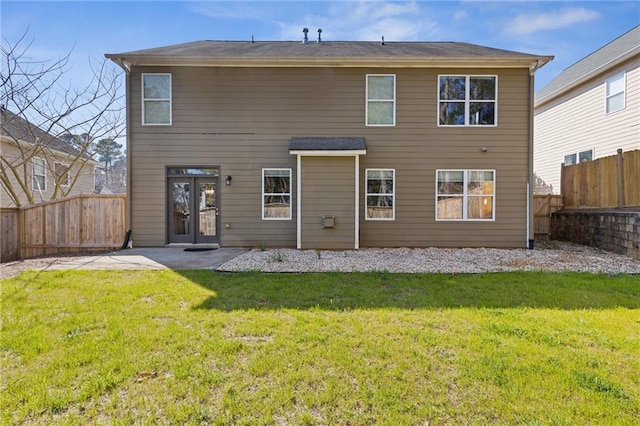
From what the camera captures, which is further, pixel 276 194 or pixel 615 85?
pixel 615 85

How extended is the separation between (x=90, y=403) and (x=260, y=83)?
8.56m

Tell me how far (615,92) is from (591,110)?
1.04 metres

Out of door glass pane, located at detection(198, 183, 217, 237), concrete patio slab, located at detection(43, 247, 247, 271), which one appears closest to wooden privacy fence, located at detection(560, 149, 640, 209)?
concrete patio slab, located at detection(43, 247, 247, 271)

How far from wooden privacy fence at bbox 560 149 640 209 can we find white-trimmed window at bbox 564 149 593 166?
1.96m

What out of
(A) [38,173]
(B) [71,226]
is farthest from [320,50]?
(A) [38,173]

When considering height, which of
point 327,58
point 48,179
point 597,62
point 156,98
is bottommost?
point 48,179

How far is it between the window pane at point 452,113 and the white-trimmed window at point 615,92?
242 inches

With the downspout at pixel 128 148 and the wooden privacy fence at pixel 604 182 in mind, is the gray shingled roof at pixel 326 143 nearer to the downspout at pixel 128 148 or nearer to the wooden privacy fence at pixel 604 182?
the downspout at pixel 128 148

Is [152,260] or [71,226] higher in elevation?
[71,226]

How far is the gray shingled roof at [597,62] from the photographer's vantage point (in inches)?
407

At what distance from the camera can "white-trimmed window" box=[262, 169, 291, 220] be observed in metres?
9.14

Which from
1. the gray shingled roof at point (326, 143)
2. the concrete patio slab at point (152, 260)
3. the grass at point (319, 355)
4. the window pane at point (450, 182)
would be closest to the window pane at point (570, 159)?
the window pane at point (450, 182)

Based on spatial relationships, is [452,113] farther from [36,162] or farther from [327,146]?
[36,162]

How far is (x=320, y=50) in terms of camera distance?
9.68 metres
